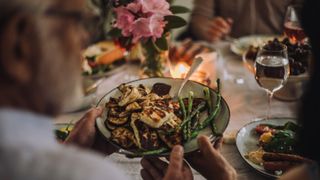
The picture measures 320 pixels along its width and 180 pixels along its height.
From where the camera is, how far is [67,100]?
0.74 meters

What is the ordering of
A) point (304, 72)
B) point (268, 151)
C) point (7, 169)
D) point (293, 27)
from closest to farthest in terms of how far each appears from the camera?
1. point (7, 169)
2. point (268, 151)
3. point (304, 72)
4. point (293, 27)

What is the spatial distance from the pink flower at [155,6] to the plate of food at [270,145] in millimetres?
488

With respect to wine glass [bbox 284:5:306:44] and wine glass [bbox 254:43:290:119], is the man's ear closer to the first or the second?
wine glass [bbox 254:43:290:119]

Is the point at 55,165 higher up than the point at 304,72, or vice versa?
the point at 55,165

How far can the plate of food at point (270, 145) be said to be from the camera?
1282mm

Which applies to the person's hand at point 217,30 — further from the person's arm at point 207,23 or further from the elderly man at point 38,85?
the elderly man at point 38,85

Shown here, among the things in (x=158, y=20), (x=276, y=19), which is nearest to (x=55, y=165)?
(x=158, y=20)

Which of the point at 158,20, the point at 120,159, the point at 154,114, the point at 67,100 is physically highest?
the point at 67,100

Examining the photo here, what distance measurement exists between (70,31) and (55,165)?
22cm

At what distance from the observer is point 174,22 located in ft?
5.40

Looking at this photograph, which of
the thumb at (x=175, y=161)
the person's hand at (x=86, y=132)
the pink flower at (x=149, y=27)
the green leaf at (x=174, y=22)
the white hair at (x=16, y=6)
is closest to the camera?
the white hair at (x=16, y=6)

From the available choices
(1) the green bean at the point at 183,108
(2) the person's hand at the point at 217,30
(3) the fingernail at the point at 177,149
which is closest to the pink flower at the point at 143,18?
(1) the green bean at the point at 183,108

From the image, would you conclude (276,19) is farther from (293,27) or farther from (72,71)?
(72,71)

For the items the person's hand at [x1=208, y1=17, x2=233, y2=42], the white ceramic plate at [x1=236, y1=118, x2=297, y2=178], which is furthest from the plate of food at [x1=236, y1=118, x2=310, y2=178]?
the person's hand at [x1=208, y1=17, x2=233, y2=42]
